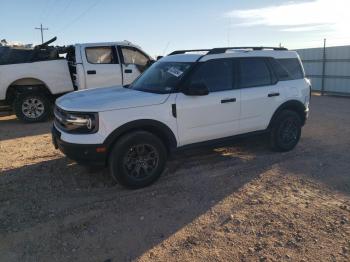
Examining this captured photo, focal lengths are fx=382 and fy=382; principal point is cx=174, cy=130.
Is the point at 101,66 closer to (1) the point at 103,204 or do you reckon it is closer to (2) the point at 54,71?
(2) the point at 54,71

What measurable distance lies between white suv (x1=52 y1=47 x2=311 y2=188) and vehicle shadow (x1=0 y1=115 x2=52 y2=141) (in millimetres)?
3367

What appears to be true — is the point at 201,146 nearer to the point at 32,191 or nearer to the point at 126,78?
the point at 32,191

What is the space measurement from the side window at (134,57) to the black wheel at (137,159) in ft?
18.8

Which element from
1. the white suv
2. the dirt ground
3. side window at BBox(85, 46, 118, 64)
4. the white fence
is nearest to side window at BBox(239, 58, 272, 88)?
the white suv

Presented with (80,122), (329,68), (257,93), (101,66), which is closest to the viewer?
(80,122)

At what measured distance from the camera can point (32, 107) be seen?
990 cm

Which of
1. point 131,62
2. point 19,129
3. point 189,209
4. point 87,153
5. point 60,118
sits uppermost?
point 131,62

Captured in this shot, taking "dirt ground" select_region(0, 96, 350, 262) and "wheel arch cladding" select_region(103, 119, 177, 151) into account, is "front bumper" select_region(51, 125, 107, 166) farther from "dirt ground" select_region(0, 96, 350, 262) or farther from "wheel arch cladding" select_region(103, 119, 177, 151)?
"dirt ground" select_region(0, 96, 350, 262)

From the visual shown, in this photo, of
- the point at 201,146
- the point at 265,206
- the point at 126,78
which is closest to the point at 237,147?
the point at 201,146

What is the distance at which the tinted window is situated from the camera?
656cm

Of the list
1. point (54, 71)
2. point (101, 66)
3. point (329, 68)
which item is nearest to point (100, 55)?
point (101, 66)

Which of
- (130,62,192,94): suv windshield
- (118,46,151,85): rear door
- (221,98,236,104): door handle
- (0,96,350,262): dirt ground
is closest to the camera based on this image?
(0,96,350,262): dirt ground

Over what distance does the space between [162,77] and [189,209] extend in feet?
7.16

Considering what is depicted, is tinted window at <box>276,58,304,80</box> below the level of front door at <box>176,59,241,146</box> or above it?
above
